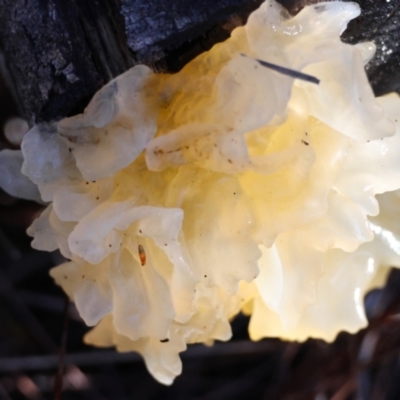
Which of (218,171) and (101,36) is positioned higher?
(101,36)

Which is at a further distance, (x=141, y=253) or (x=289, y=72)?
(x=141, y=253)

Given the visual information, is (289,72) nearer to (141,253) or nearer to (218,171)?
(218,171)

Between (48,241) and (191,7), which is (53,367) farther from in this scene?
(191,7)

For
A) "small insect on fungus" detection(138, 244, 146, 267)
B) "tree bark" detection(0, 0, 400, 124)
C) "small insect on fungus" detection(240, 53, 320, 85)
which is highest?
"tree bark" detection(0, 0, 400, 124)

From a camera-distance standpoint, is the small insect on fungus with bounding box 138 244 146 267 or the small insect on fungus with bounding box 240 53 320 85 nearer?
the small insect on fungus with bounding box 240 53 320 85

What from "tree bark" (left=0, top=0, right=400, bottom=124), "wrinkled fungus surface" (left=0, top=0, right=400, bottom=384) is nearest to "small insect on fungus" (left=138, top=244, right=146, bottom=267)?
"wrinkled fungus surface" (left=0, top=0, right=400, bottom=384)

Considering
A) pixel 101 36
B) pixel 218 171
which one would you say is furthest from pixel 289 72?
pixel 101 36

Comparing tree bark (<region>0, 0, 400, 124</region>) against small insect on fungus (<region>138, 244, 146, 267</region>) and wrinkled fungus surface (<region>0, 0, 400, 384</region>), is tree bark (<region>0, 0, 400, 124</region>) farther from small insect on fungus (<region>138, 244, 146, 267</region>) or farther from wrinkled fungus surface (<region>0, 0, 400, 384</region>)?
small insect on fungus (<region>138, 244, 146, 267</region>)
